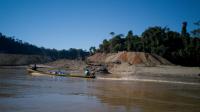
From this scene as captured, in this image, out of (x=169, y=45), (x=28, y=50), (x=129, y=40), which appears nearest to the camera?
(x=169, y=45)

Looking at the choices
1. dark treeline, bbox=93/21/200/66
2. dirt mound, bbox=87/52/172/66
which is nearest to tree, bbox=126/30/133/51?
dark treeline, bbox=93/21/200/66

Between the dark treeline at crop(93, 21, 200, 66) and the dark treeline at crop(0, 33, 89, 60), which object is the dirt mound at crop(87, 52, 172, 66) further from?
the dark treeline at crop(0, 33, 89, 60)

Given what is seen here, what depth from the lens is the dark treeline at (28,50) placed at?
12966 centimetres

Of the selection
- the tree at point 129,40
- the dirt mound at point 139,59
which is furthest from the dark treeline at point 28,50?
the dirt mound at point 139,59

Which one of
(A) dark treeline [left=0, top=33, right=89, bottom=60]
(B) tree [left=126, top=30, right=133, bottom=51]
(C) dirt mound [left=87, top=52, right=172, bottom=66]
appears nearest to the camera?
(C) dirt mound [left=87, top=52, right=172, bottom=66]

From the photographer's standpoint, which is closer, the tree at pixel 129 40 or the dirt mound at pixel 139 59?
the dirt mound at pixel 139 59

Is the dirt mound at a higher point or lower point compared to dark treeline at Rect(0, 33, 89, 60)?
lower

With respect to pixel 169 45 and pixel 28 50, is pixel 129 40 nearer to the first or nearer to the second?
pixel 169 45

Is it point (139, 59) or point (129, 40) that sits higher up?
point (129, 40)

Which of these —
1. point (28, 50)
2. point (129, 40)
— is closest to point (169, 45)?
point (129, 40)

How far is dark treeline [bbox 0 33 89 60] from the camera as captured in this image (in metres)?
130

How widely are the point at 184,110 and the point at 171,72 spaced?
28861mm

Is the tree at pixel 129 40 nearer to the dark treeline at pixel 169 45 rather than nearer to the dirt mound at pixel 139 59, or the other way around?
the dark treeline at pixel 169 45

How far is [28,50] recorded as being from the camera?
476ft
